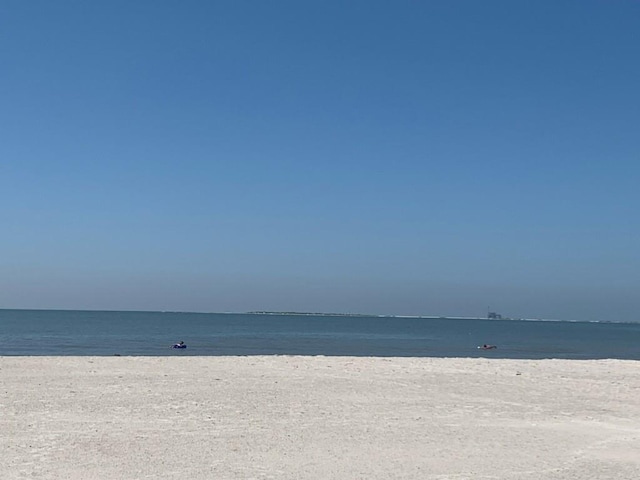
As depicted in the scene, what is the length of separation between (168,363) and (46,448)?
493 inches

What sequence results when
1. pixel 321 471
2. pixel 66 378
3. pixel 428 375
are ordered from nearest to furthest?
pixel 321 471 → pixel 66 378 → pixel 428 375

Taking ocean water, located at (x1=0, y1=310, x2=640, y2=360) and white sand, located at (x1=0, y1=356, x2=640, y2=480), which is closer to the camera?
white sand, located at (x1=0, y1=356, x2=640, y2=480)

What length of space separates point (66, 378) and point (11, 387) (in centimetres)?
197

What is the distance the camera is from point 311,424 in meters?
11.6

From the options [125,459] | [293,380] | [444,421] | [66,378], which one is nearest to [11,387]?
[66,378]

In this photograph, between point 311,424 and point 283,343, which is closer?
point 311,424

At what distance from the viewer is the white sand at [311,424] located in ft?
28.2

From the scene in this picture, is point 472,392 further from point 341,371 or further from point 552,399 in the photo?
point 341,371

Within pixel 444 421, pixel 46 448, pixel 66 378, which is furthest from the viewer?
pixel 66 378

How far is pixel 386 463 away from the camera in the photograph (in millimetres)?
8914

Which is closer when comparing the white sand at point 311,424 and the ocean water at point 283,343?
the white sand at point 311,424

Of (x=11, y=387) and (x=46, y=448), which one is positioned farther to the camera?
(x=11, y=387)

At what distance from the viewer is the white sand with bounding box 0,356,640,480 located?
338 inches

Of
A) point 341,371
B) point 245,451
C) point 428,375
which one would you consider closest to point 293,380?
point 341,371
